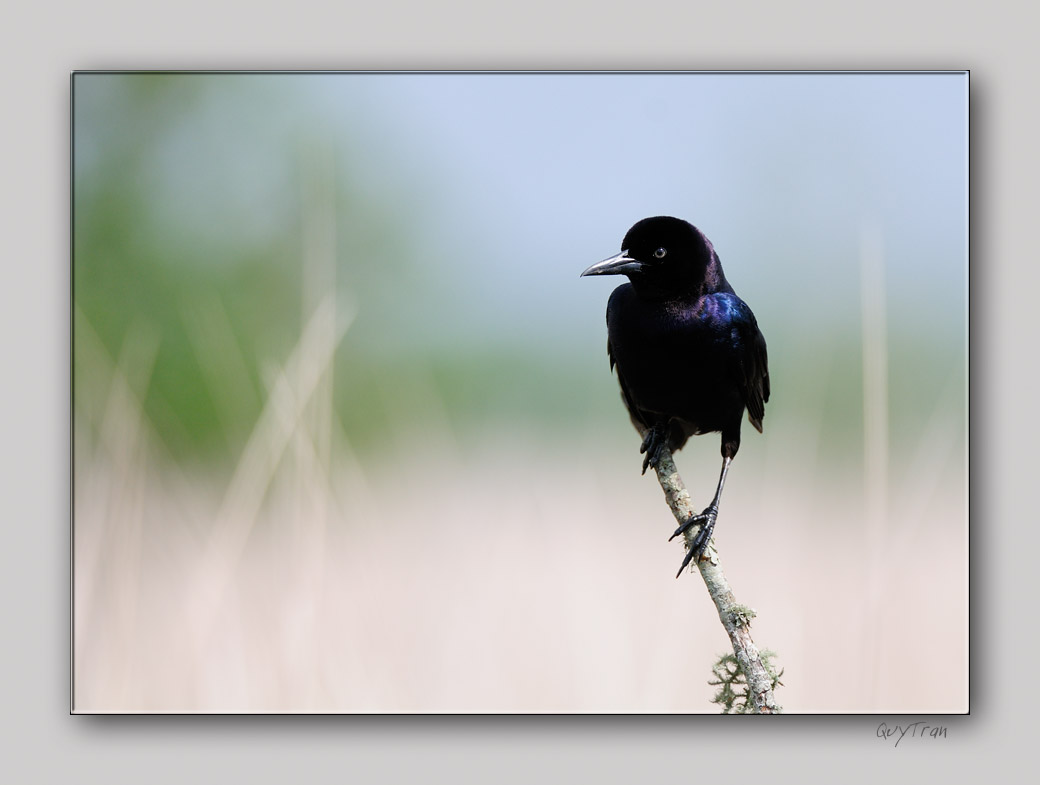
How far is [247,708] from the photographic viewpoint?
95.6 inches

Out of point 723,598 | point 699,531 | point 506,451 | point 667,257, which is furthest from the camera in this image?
point 506,451

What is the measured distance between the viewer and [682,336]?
2.40m

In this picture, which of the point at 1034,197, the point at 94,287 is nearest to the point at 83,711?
the point at 94,287

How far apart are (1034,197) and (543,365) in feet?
4.76

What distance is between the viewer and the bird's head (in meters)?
2.43

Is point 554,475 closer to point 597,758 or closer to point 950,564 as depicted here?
point 597,758

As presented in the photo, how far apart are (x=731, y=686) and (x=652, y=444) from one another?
2.22ft

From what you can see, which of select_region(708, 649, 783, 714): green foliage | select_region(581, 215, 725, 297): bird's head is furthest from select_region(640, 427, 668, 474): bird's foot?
select_region(708, 649, 783, 714): green foliage

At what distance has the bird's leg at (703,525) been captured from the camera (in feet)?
7.13

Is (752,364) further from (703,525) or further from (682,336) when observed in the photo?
(703,525)

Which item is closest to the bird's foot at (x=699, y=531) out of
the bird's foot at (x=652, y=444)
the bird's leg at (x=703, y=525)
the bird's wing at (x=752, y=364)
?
the bird's leg at (x=703, y=525)

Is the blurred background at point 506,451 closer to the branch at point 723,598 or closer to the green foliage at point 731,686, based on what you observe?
the green foliage at point 731,686
